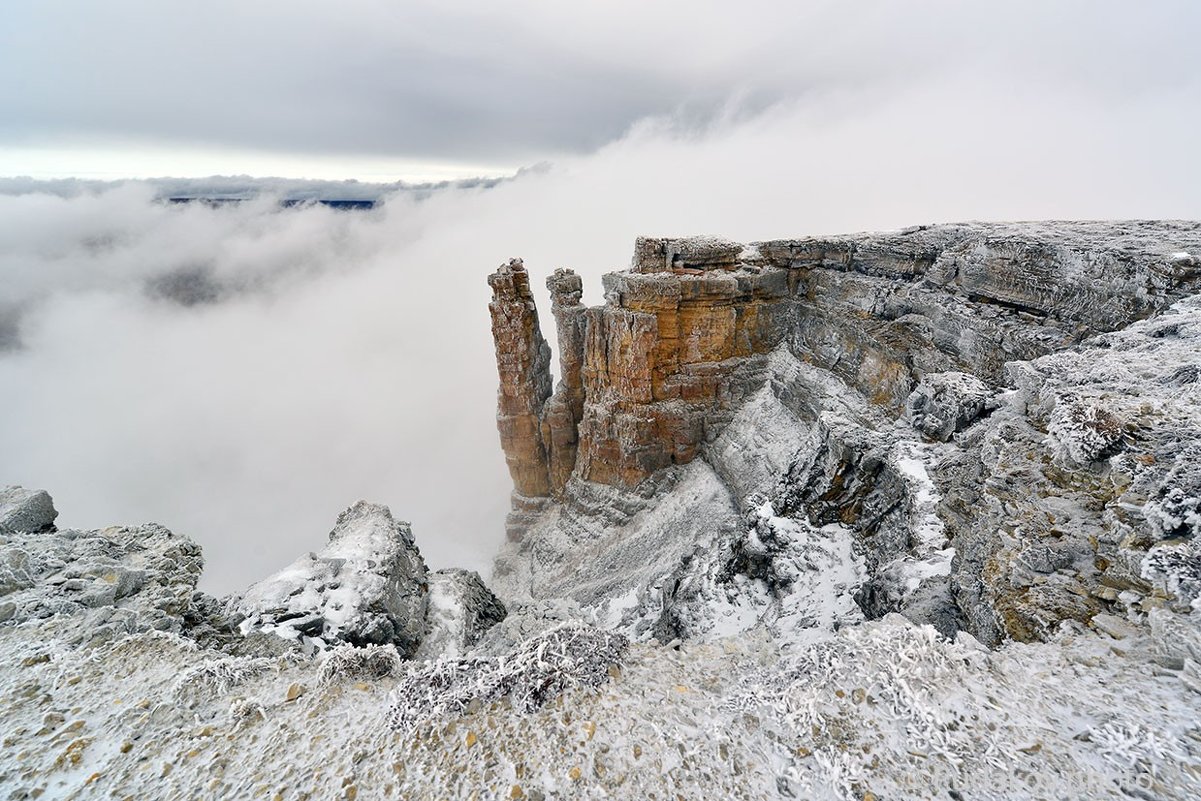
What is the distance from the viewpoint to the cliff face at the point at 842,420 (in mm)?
9117

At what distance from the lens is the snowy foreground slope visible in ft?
17.4

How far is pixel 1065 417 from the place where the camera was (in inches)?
387

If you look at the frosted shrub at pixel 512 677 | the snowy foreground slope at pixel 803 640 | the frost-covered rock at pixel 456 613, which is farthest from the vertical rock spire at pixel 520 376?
the frosted shrub at pixel 512 677

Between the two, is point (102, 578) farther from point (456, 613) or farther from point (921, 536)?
point (921, 536)

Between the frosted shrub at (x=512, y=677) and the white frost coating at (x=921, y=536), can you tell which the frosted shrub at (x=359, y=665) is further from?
the white frost coating at (x=921, y=536)

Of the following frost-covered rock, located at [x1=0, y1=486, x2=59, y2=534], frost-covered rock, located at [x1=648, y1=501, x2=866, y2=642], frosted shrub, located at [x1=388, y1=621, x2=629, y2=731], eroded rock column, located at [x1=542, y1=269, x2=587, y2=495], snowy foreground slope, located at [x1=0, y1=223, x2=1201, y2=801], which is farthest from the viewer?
eroded rock column, located at [x1=542, y1=269, x2=587, y2=495]

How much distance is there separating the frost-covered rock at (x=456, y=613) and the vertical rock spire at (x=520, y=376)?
17.1 meters

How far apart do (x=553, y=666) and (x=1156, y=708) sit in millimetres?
6378

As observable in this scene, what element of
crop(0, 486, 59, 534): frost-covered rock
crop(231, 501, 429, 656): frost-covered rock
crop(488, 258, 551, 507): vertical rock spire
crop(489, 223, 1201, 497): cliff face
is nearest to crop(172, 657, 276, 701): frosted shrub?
crop(231, 501, 429, 656): frost-covered rock

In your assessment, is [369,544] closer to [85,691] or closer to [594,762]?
[85,691]

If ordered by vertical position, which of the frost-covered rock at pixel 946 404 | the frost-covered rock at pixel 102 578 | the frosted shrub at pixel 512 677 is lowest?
the frost-covered rock at pixel 102 578

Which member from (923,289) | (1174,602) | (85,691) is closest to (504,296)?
(923,289)

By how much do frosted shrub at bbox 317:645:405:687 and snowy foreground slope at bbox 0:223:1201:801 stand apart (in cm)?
3

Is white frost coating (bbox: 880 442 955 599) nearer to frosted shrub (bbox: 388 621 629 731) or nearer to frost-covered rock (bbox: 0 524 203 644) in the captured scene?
frosted shrub (bbox: 388 621 629 731)
